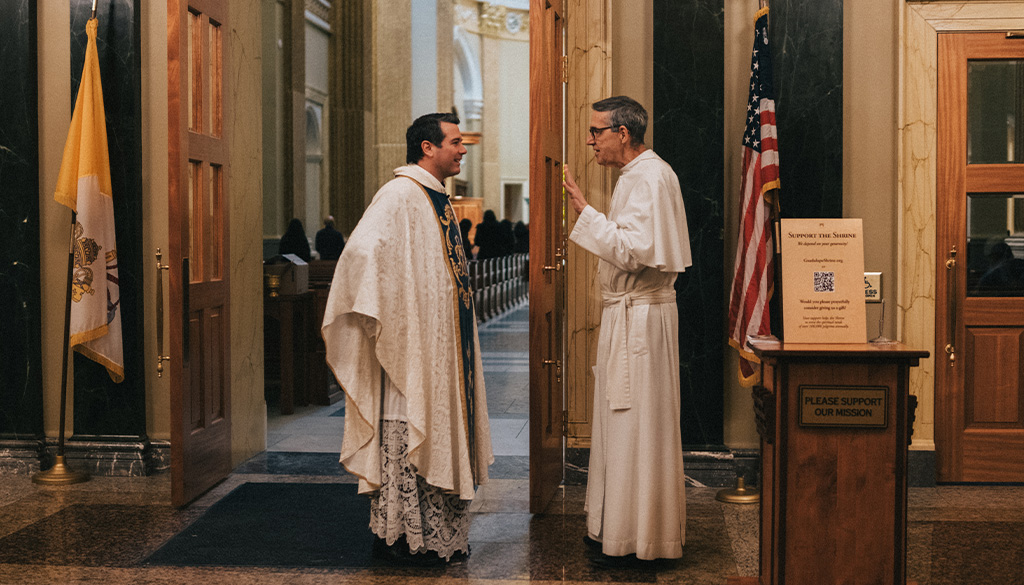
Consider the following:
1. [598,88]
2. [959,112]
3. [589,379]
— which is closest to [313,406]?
[589,379]

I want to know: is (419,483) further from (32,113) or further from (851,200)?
(32,113)

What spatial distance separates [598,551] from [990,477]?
257 centimetres

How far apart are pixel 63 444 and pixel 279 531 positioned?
1.79 meters

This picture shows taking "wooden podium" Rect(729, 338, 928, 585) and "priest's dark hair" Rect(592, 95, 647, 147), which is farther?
"priest's dark hair" Rect(592, 95, 647, 147)

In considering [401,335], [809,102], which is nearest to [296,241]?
[809,102]

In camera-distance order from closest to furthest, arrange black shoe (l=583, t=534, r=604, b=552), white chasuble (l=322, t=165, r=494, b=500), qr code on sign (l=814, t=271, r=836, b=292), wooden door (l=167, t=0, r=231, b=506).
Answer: qr code on sign (l=814, t=271, r=836, b=292) < white chasuble (l=322, t=165, r=494, b=500) < black shoe (l=583, t=534, r=604, b=552) < wooden door (l=167, t=0, r=231, b=506)

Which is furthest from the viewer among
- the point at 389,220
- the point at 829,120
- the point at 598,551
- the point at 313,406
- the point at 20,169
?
the point at 313,406

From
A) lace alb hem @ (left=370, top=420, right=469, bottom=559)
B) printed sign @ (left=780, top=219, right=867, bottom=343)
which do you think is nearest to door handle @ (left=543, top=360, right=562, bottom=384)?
lace alb hem @ (left=370, top=420, right=469, bottom=559)

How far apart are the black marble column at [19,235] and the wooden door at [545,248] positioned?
2999mm

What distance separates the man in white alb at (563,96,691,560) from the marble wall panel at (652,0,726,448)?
1.25 m

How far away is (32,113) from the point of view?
565 cm

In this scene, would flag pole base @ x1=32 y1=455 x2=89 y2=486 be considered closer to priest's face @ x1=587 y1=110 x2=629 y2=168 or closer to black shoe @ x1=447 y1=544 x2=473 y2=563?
black shoe @ x1=447 y1=544 x2=473 y2=563

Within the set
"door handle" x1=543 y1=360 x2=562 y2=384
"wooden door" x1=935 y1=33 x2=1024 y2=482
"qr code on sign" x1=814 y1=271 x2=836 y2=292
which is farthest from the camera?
"wooden door" x1=935 y1=33 x2=1024 y2=482

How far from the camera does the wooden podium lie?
3.18m
